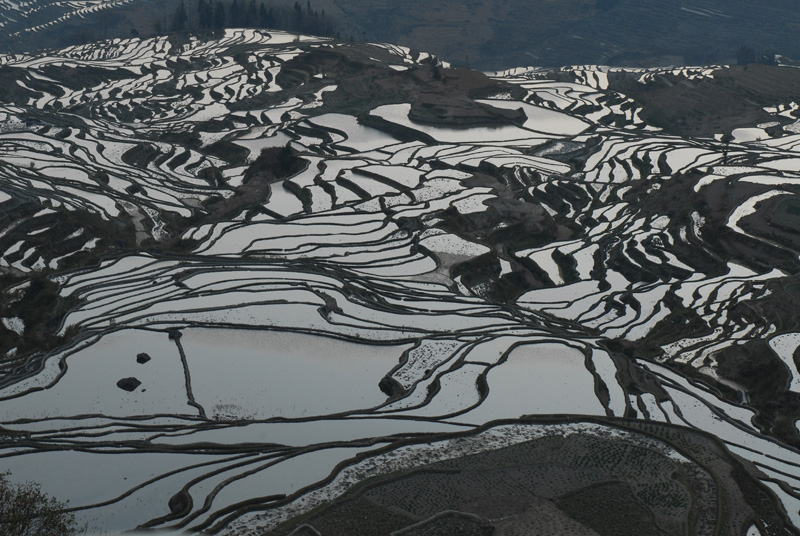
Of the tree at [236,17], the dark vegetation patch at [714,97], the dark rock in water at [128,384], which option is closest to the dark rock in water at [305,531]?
the dark rock in water at [128,384]

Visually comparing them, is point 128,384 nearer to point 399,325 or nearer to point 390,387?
point 390,387

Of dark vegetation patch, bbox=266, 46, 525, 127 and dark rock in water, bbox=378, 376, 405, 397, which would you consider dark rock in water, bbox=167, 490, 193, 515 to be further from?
dark vegetation patch, bbox=266, 46, 525, 127

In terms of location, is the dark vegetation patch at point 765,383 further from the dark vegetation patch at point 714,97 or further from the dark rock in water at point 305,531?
the dark vegetation patch at point 714,97

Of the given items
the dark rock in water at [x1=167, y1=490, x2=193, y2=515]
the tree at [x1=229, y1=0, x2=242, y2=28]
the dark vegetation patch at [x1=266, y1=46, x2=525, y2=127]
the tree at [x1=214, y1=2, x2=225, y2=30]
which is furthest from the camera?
the tree at [x1=229, y1=0, x2=242, y2=28]

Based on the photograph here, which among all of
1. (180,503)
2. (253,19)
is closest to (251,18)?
(253,19)

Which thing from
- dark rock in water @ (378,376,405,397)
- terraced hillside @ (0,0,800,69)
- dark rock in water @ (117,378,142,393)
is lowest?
terraced hillside @ (0,0,800,69)

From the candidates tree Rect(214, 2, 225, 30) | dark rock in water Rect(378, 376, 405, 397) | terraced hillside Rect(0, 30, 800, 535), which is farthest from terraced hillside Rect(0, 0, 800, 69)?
dark rock in water Rect(378, 376, 405, 397)
